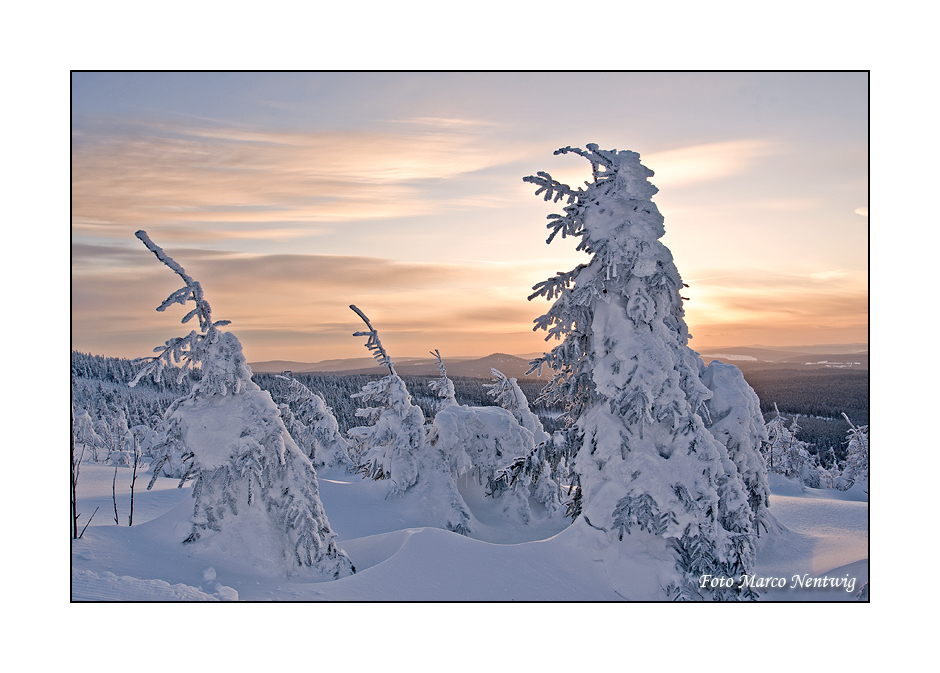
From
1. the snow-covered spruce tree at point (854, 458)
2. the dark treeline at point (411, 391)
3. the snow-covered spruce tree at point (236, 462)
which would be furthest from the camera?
the dark treeline at point (411, 391)

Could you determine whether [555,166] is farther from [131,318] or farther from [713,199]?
[131,318]

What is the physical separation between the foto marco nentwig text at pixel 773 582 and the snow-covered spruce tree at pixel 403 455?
1391cm

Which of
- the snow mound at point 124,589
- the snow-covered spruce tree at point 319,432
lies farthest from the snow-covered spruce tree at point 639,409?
the snow-covered spruce tree at point 319,432

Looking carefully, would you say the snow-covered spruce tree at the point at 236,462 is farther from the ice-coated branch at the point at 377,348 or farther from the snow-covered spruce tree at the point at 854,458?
the snow-covered spruce tree at the point at 854,458

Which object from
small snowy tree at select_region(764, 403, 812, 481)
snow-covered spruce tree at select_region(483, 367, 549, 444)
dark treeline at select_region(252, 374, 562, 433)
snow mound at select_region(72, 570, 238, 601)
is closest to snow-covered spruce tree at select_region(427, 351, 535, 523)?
snow-covered spruce tree at select_region(483, 367, 549, 444)

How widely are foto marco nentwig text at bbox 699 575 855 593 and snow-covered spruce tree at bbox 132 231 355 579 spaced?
7.73 m

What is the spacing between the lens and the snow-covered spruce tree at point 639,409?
1171cm

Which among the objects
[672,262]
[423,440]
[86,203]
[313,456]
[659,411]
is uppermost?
[86,203]

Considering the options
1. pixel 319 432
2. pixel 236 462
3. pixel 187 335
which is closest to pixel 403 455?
pixel 319 432

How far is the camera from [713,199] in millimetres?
13945

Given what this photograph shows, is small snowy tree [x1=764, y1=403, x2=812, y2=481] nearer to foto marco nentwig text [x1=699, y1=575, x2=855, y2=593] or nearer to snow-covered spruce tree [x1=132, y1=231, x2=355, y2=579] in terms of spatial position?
foto marco nentwig text [x1=699, y1=575, x2=855, y2=593]

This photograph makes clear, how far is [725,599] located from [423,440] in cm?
1572

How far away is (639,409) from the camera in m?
11.9

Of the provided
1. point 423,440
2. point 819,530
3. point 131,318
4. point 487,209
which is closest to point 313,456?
point 423,440
